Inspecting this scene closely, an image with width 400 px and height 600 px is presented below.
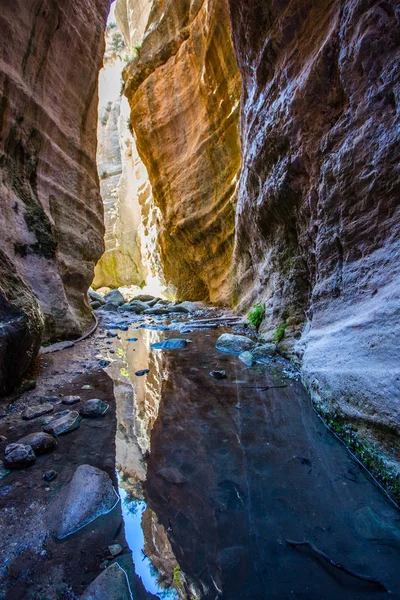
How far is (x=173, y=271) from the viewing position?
1727cm

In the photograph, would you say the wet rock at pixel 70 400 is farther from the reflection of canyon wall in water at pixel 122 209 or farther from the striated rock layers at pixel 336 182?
the reflection of canyon wall in water at pixel 122 209

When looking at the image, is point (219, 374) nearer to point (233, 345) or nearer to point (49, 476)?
point (233, 345)

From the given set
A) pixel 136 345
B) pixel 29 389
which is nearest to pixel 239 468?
pixel 29 389

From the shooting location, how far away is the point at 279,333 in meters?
4.33

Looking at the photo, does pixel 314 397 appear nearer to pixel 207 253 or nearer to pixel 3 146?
pixel 3 146

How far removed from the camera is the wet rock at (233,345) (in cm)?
460

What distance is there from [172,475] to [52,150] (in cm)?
603

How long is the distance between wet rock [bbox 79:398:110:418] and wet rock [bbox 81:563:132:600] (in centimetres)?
141

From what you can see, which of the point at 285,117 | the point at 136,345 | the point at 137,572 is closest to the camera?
the point at 137,572

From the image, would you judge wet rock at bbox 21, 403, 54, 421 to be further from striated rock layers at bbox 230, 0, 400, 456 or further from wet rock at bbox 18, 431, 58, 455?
striated rock layers at bbox 230, 0, 400, 456

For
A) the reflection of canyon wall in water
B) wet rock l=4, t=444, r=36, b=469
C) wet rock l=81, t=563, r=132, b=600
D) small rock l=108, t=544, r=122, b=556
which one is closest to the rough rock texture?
wet rock l=4, t=444, r=36, b=469

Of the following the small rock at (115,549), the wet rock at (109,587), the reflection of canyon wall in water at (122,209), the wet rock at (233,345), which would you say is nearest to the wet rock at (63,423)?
the small rock at (115,549)

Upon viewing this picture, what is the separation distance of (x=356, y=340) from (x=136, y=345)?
412 cm

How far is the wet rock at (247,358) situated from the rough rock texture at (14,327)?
8.57 ft
